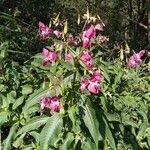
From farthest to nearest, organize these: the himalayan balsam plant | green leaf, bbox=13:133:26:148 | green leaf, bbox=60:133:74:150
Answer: green leaf, bbox=13:133:26:148
green leaf, bbox=60:133:74:150
the himalayan balsam plant

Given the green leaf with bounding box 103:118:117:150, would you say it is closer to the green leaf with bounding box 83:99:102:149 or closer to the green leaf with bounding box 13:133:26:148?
the green leaf with bounding box 83:99:102:149

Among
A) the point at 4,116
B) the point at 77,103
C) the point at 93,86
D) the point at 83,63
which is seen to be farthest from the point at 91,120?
the point at 4,116

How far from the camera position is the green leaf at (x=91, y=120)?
2.98m

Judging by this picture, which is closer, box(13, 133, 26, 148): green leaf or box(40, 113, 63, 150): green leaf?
box(40, 113, 63, 150): green leaf

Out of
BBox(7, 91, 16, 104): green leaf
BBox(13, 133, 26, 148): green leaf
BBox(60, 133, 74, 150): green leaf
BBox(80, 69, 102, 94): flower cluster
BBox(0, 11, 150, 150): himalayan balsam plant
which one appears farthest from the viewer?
BBox(7, 91, 16, 104): green leaf

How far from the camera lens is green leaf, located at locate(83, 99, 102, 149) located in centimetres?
298

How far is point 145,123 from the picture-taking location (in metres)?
3.73

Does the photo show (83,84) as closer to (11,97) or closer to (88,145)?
(88,145)

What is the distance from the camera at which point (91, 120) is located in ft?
9.85

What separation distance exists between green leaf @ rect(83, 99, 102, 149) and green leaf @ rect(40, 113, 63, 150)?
17cm

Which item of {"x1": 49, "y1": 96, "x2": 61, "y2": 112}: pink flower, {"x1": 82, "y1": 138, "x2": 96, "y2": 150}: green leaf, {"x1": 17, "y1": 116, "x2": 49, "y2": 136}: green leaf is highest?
{"x1": 49, "y1": 96, "x2": 61, "y2": 112}: pink flower

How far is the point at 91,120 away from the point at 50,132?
10.7 inches

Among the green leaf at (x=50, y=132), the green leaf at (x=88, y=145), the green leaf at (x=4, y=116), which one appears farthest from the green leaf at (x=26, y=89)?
the green leaf at (x=88, y=145)

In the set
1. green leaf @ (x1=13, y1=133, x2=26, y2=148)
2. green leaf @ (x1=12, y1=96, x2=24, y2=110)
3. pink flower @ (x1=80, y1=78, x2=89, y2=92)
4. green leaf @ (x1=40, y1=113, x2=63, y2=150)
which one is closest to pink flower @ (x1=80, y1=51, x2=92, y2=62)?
pink flower @ (x1=80, y1=78, x2=89, y2=92)
